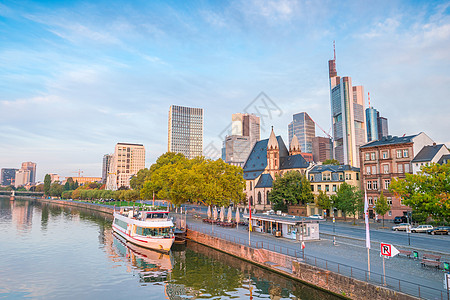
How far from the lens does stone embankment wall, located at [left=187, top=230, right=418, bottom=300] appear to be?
2100cm

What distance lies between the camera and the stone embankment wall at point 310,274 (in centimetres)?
2100

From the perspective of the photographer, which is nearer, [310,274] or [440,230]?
[310,274]

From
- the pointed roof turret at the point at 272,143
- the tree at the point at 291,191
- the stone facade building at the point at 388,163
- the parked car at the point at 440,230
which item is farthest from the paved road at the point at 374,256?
A: the pointed roof turret at the point at 272,143

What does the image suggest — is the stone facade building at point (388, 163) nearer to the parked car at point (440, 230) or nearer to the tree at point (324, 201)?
the tree at point (324, 201)

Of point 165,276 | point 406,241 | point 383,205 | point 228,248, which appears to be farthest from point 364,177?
point 165,276

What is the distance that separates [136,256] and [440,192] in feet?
122

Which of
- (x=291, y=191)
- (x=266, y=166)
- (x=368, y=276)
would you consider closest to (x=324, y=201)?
(x=291, y=191)

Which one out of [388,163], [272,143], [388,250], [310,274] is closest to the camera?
[388,250]

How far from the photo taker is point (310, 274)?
2698cm

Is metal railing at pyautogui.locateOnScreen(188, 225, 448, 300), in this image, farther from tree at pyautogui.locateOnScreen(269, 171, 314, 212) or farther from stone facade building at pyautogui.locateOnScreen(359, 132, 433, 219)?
tree at pyautogui.locateOnScreen(269, 171, 314, 212)

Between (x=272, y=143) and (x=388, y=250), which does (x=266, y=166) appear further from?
(x=388, y=250)

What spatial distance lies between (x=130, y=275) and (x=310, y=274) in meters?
19.2

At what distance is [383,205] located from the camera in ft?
201

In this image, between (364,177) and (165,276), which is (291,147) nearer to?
(364,177)
